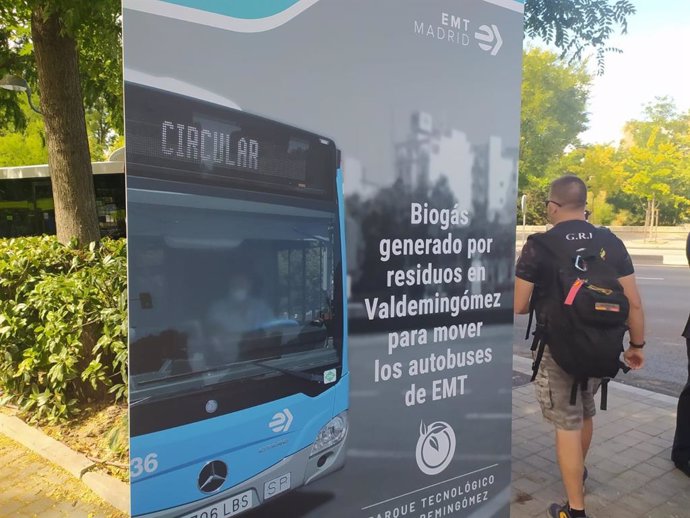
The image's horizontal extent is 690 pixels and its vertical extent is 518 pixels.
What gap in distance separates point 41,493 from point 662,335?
850 centimetres

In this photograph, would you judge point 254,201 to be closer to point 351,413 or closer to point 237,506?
point 351,413

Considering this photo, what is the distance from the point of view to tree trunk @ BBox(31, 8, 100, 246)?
6.01 meters

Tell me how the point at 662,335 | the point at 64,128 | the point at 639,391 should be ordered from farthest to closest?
the point at 662,335 < the point at 64,128 < the point at 639,391

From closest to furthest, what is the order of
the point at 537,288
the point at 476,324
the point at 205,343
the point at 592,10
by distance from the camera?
the point at 205,343
the point at 476,324
the point at 537,288
the point at 592,10

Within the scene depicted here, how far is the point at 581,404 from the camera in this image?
297 centimetres

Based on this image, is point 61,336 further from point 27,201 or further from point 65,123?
point 27,201

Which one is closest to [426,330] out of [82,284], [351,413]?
[351,413]

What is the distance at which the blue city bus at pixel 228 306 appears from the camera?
1381mm

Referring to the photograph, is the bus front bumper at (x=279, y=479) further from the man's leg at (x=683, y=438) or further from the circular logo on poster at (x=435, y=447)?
the man's leg at (x=683, y=438)

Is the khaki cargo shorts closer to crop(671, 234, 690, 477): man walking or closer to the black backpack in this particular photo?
the black backpack

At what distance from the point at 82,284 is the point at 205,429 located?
3068 mm

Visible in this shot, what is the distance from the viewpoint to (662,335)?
812cm

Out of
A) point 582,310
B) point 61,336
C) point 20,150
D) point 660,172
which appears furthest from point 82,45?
point 660,172

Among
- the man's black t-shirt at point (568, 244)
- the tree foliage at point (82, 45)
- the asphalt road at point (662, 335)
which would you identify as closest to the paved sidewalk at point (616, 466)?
the asphalt road at point (662, 335)
